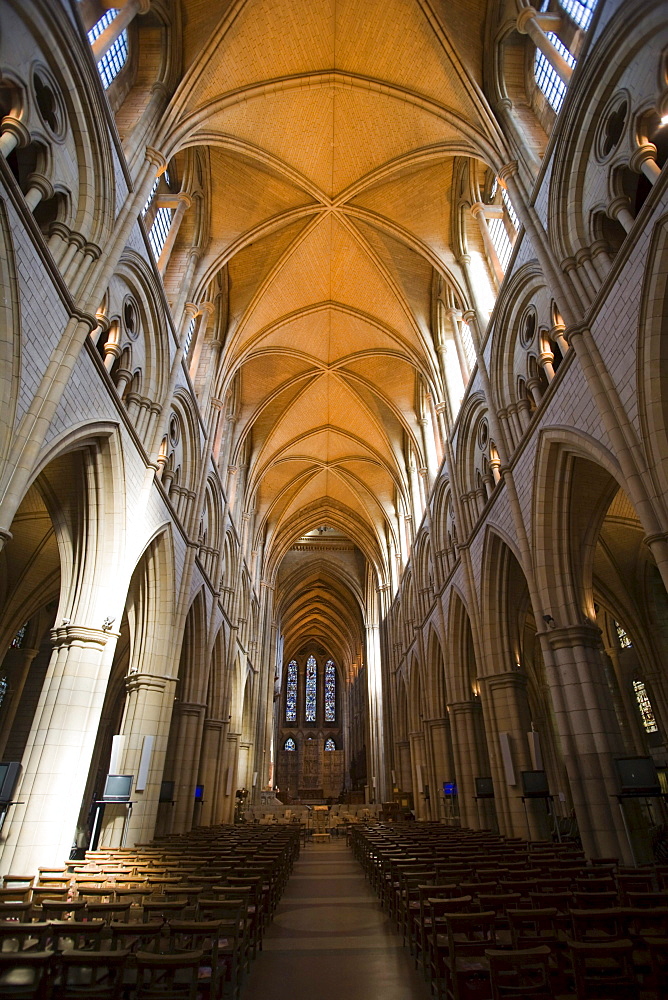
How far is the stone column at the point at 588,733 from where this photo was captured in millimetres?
8453

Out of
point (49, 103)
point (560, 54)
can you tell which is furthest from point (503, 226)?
point (49, 103)

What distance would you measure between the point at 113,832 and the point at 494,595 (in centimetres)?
992

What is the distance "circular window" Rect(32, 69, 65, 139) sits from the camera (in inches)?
311

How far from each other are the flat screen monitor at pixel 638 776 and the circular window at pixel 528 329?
26.3 ft

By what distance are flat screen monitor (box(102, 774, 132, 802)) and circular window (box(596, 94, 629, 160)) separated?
1369cm

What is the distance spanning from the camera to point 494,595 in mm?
14273

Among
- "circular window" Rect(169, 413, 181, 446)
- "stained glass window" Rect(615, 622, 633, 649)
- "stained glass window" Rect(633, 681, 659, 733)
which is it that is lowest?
"stained glass window" Rect(633, 681, 659, 733)

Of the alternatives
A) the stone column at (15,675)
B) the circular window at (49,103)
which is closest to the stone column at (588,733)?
the circular window at (49,103)

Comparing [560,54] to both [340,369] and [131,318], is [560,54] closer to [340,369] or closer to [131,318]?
[131,318]

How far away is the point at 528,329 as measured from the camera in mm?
11953

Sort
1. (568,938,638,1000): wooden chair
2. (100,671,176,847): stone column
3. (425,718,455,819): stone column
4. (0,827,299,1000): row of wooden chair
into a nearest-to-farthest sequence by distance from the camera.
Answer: (568,938,638,1000): wooden chair, (0,827,299,1000): row of wooden chair, (100,671,176,847): stone column, (425,718,455,819): stone column

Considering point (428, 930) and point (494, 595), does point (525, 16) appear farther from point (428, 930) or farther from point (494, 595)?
point (428, 930)

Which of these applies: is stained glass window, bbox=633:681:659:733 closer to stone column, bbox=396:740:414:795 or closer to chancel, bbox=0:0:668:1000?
chancel, bbox=0:0:668:1000

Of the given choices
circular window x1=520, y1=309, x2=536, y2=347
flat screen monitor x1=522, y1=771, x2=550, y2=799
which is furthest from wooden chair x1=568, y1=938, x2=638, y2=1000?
circular window x1=520, y1=309, x2=536, y2=347
